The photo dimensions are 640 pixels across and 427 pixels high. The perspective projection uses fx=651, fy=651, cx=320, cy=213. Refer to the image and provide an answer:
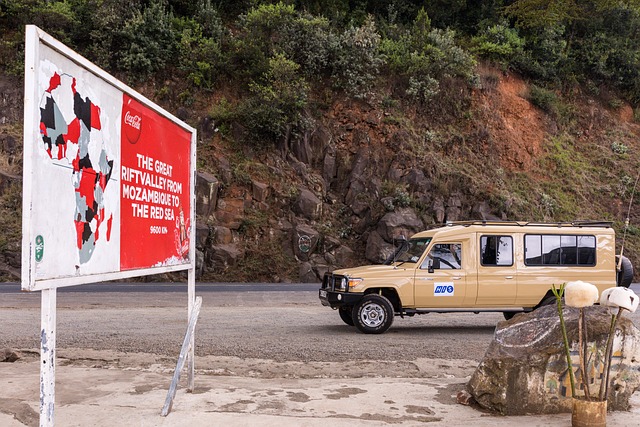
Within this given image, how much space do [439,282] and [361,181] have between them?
18.4 meters

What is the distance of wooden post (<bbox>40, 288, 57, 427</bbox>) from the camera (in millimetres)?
4293

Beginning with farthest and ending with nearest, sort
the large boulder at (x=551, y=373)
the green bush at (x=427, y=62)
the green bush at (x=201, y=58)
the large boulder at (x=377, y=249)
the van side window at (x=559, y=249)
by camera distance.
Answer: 1. the green bush at (x=427, y=62)
2. the green bush at (x=201, y=58)
3. the large boulder at (x=377, y=249)
4. the van side window at (x=559, y=249)
5. the large boulder at (x=551, y=373)

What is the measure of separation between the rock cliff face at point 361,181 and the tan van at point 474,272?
14.4m

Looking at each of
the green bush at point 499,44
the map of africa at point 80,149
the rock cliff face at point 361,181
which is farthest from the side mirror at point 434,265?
the green bush at point 499,44

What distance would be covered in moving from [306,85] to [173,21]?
9364 mm

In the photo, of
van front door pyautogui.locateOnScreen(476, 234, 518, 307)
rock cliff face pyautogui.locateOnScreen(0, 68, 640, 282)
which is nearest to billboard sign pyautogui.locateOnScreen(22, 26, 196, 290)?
van front door pyautogui.locateOnScreen(476, 234, 518, 307)

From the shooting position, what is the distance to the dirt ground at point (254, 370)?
645 cm

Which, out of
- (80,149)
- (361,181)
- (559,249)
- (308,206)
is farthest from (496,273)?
(361,181)

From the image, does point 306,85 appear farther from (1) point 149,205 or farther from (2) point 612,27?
(1) point 149,205

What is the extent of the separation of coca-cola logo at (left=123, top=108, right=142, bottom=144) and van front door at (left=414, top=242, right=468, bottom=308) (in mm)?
8190

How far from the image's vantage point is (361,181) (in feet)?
102

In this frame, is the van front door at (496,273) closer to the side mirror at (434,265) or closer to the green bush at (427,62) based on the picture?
the side mirror at (434,265)

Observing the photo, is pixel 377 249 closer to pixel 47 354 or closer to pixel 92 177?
pixel 92 177

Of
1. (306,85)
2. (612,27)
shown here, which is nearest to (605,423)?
(306,85)
